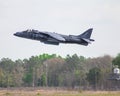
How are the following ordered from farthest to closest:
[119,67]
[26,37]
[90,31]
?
[119,67] < [90,31] < [26,37]

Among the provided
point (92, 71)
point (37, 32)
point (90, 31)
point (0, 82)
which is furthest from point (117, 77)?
point (37, 32)

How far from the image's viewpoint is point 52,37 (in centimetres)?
8181

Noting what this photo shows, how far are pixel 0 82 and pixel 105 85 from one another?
34.3 m

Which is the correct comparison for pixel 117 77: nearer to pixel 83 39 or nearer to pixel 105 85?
pixel 105 85

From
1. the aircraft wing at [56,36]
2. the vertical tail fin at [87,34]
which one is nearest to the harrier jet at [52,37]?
the aircraft wing at [56,36]

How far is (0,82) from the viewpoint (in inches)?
7835

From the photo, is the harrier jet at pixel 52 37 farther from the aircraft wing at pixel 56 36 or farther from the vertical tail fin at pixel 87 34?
the vertical tail fin at pixel 87 34

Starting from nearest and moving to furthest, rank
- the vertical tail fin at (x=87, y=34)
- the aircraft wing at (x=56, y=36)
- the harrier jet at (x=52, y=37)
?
the aircraft wing at (x=56, y=36), the harrier jet at (x=52, y=37), the vertical tail fin at (x=87, y=34)

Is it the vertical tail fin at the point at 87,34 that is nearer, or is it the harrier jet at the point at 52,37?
the harrier jet at the point at 52,37

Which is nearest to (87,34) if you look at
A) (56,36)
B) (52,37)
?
(56,36)

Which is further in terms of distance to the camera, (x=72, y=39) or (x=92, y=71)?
(x=92, y=71)

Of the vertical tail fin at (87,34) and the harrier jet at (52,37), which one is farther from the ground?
the vertical tail fin at (87,34)

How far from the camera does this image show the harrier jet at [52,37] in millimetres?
81306

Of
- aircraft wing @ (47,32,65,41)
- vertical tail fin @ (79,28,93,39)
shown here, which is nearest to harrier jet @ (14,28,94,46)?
aircraft wing @ (47,32,65,41)
